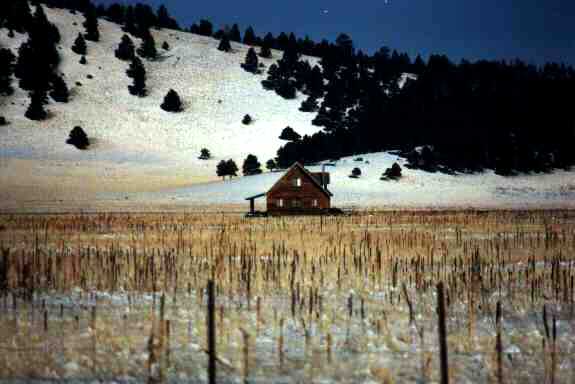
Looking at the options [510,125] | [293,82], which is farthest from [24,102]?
[510,125]

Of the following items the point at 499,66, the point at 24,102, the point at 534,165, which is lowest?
the point at 534,165

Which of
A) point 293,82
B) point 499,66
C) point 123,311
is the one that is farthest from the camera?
point 293,82

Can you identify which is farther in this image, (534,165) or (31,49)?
(31,49)

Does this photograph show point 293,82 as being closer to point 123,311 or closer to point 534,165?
point 534,165

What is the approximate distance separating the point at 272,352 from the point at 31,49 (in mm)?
122491

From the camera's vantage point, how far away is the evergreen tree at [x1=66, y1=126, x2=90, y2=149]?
91.9 metres

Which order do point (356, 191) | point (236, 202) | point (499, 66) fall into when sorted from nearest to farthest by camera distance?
point (236, 202) < point (356, 191) < point (499, 66)

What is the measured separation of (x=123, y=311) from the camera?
953 cm

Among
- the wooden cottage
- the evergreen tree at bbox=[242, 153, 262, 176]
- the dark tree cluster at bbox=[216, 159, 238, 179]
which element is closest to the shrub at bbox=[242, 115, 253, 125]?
the evergreen tree at bbox=[242, 153, 262, 176]

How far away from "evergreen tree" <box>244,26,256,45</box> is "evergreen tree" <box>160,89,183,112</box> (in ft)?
217

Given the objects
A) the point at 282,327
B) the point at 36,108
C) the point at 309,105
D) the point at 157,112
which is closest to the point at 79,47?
the point at 157,112

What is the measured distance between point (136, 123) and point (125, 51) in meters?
33.1

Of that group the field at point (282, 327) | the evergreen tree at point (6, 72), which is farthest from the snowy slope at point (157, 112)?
the field at point (282, 327)

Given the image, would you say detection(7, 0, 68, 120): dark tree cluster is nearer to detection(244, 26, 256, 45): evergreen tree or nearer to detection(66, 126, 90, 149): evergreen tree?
detection(66, 126, 90, 149): evergreen tree
